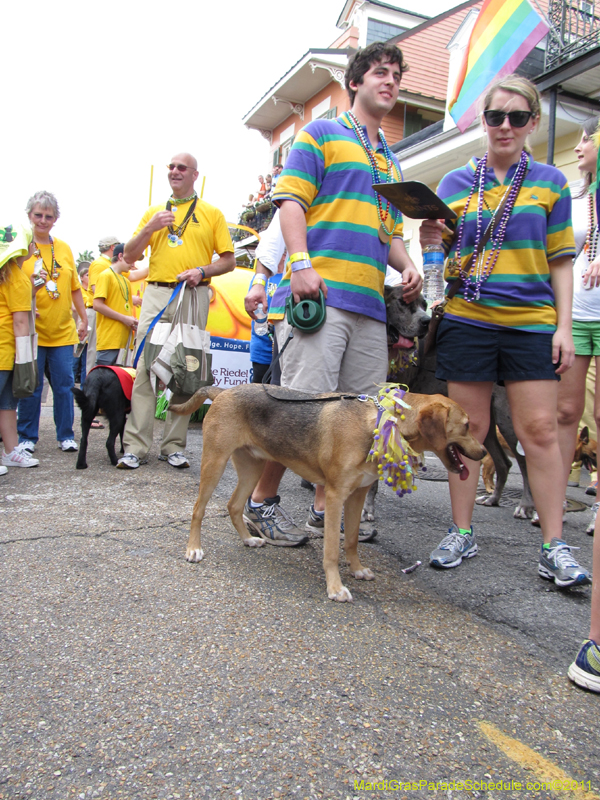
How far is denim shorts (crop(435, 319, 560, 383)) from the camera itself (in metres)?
2.95

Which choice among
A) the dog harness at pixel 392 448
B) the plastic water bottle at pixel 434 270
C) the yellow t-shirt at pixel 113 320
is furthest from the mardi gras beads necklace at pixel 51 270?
the dog harness at pixel 392 448

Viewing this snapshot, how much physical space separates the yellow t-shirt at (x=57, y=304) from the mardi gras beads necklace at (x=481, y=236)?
13.6 ft

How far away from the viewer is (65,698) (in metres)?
1.76

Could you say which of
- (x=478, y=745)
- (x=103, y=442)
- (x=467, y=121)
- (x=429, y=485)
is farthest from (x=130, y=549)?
(x=467, y=121)

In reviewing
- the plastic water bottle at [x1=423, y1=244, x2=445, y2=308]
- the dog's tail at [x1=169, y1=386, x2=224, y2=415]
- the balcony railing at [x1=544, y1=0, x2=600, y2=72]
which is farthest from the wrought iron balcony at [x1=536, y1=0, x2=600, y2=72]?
the dog's tail at [x1=169, y1=386, x2=224, y2=415]

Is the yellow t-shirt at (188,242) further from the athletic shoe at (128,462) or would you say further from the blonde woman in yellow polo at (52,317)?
the athletic shoe at (128,462)

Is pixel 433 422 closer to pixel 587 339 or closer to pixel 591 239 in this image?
pixel 587 339

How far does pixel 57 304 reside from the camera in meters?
5.73

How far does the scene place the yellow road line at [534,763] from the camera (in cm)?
148

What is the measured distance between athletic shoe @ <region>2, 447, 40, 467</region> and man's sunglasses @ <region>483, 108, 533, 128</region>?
4.31 meters

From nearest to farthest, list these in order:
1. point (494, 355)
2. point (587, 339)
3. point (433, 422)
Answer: point (433, 422), point (494, 355), point (587, 339)

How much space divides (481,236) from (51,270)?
438cm

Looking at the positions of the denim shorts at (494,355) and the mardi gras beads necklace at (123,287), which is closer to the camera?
the denim shorts at (494,355)


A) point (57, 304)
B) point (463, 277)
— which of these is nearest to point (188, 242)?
point (57, 304)
